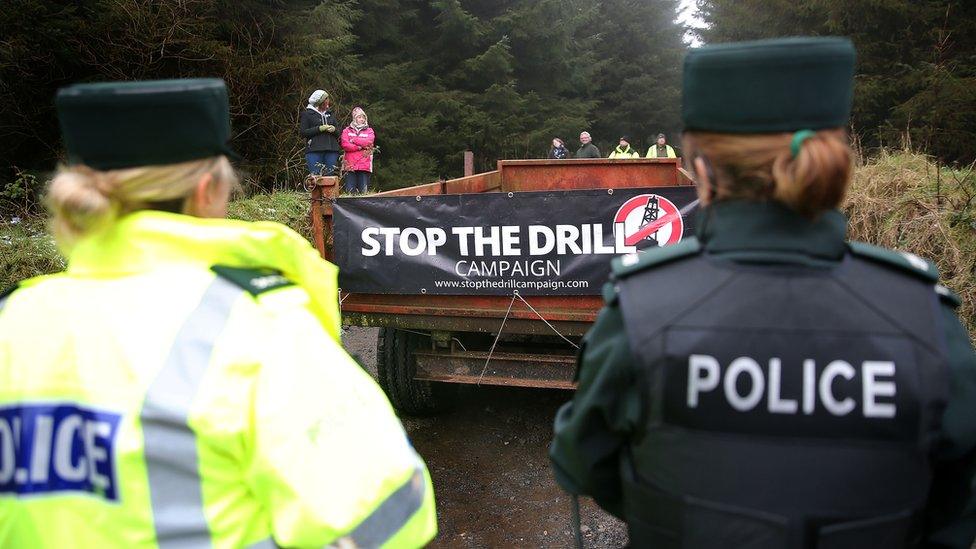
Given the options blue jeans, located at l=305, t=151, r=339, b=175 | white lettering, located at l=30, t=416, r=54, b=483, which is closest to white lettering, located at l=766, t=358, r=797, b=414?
white lettering, located at l=30, t=416, r=54, b=483

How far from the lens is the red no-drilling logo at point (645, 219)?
14.6 feet

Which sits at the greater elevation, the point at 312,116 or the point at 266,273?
the point at 312,116

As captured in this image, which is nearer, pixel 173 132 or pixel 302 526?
pixel 302 526

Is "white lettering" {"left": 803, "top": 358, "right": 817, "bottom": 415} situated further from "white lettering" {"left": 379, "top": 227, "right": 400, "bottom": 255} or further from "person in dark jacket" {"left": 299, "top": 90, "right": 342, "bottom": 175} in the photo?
"person in dark jacket" {"left": 299, "top": 90, "right": 342, "bottom": 175}

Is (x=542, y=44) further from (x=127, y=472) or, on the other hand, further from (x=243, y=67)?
(x=127, y=472)

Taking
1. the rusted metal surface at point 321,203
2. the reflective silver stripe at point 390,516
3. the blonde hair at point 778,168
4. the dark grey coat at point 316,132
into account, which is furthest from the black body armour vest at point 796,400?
the dark grey coat at point 316,132

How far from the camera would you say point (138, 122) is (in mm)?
1368

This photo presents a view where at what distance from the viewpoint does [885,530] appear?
137 cm

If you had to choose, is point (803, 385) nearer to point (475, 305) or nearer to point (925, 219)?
point (475, 305)

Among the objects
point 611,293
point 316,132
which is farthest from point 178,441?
point 316,132

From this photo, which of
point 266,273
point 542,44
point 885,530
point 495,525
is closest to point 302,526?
point 266,273

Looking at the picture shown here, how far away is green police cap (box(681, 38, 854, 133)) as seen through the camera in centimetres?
141

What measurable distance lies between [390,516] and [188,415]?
0.37m

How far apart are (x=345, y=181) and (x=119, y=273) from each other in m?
10.3
